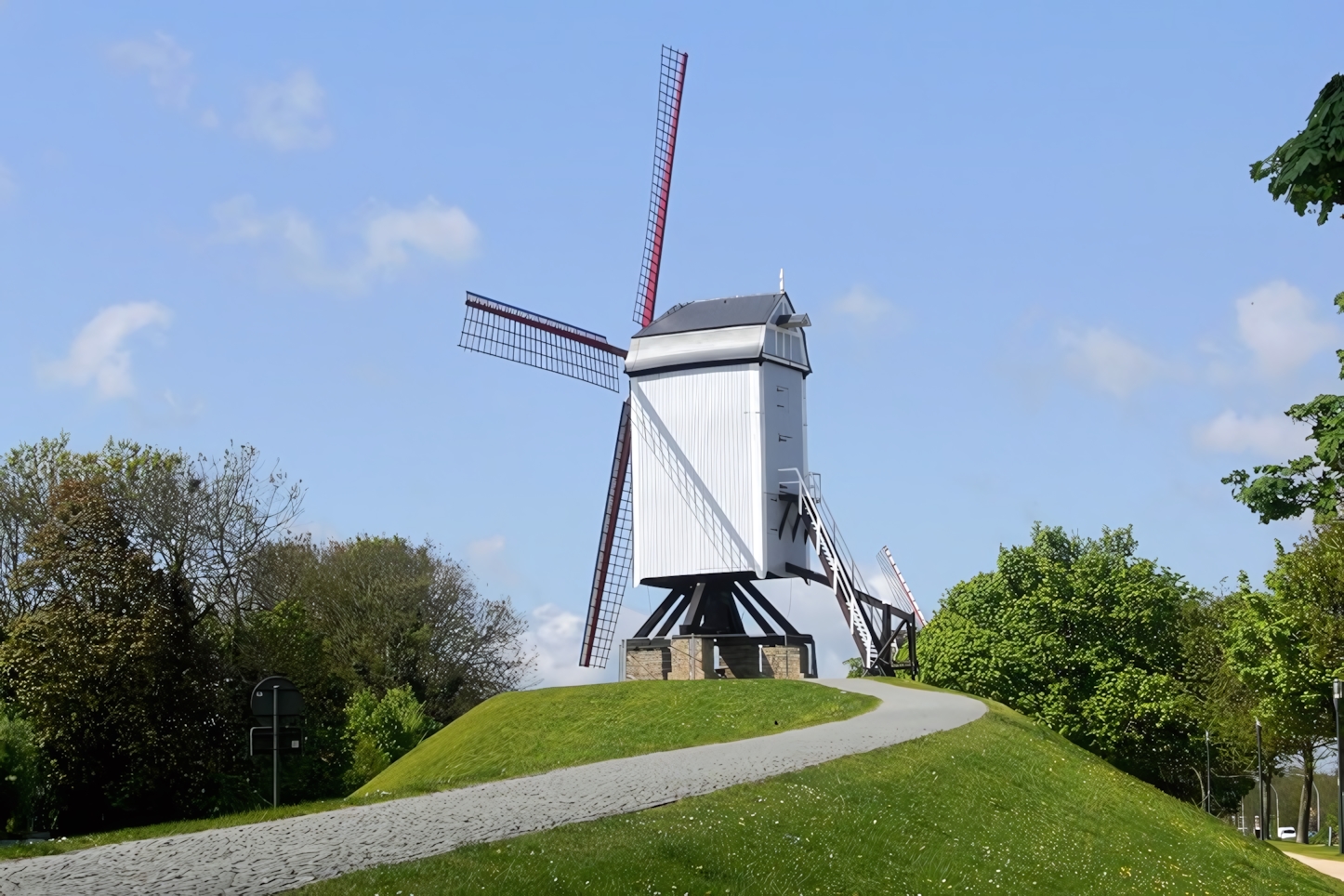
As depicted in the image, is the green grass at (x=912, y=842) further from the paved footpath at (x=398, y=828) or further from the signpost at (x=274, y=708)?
the signpost at (x=274, y=708)

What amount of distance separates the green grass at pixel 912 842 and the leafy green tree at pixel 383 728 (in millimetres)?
28499

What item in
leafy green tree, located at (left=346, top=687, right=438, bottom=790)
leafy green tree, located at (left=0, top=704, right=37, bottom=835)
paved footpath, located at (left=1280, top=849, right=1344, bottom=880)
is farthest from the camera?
leafy green tree, located at (left=346, top=687, right=438, bottom=790)

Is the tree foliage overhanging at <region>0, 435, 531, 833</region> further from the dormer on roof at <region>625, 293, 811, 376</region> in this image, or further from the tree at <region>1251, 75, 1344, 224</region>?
the tree at <region>1251, 75, 1344, 224</region>

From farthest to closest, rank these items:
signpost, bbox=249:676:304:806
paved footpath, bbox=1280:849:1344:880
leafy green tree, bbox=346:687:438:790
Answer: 1. leafy green tree, bbox=346:687:438:790
2. paved footpath, bbox=1280:849:1344:880
3. signpost, bbox=249:676:304:806

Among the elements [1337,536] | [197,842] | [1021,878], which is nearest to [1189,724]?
[1337,536]

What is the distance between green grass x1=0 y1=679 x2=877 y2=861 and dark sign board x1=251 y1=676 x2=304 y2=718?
190 inches

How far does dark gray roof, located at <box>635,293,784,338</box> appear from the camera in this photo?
150 feet

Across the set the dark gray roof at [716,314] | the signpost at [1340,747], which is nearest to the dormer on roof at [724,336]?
the dark gray roof at [716,314]

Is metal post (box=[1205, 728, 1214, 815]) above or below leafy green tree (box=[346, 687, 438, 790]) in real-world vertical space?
below

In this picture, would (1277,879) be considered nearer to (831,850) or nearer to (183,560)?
(831,850)

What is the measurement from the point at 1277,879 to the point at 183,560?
1489 inches

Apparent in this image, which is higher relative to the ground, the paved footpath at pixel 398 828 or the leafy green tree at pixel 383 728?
the paved footpath at pixel 398 828

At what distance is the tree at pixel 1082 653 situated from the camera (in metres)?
61.1

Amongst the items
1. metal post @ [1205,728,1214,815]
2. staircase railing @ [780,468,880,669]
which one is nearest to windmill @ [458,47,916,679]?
staircase railing @ [780,468,880,669]
